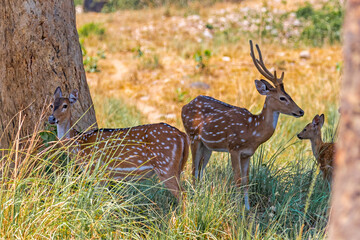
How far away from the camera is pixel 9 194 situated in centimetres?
409

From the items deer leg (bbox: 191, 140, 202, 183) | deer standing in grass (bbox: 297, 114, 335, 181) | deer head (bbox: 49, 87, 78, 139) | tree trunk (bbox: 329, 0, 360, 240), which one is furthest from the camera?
deer standing in grass (bbox: 297, 114, 335, 181)

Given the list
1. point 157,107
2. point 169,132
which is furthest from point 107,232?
point 157,107

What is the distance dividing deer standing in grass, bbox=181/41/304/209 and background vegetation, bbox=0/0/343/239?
0.17 meters


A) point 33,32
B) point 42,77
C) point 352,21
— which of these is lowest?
point 42,77

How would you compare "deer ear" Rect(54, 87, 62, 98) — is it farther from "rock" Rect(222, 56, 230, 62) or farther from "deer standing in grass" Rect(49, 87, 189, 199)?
"rock" Rect(222, 56, 230, 62)

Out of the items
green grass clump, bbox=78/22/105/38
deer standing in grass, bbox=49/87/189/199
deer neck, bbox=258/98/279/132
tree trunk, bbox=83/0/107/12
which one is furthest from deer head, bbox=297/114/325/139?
tree trunk, bbox=83/0/107/12

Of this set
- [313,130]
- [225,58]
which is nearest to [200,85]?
[225,58]

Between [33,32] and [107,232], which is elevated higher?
[33,32]

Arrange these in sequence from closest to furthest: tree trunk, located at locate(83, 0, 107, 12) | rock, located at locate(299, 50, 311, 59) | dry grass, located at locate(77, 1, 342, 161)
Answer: dry grass, located at locate(77, 1, 342, 161) < rock, located at locate(299, 50, 311, 59) < tree trunk, located at locate(83, 0, 107, 12)

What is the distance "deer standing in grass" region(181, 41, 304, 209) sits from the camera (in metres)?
5.51

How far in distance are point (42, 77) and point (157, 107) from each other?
17.1ft

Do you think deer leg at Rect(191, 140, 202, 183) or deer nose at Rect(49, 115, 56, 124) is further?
deer leg at Rect(191, 140, 202, 183)

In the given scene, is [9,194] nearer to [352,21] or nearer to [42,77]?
[42,77]

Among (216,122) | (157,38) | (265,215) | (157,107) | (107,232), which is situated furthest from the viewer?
(157,38)
